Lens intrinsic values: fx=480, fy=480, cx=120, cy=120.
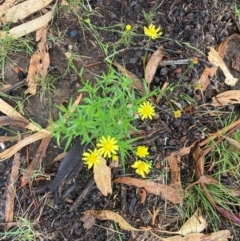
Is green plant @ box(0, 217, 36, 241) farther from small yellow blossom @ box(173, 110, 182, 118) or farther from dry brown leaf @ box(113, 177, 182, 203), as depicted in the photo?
small yellow blossom @ box(173, 110, 182, 118)

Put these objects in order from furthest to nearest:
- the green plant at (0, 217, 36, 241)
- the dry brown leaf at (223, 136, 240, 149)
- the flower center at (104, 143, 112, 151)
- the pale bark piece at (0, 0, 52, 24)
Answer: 1. the pale bark piece at (0, 0, 52, 24)
2. the dry brown leaf at (223, 136, 240, 149)
3. the green plant at (0, 217, 36, 241)
4. the flower center at (104, 143, 112, 151)

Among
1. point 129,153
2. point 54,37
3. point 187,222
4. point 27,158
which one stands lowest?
point 187,222

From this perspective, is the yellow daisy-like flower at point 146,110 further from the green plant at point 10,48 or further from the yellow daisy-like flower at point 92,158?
the green plant at point 10,48

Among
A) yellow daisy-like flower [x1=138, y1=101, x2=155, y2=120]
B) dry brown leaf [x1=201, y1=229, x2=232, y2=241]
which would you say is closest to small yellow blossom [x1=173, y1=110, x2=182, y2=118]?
yellow daisy-like flower [x1=138, y1=101, x2=155, y2=120]

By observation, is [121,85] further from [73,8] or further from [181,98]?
[73,8]

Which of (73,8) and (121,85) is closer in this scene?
(121,85)

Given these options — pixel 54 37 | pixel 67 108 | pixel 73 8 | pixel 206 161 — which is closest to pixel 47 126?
pixel 67 108

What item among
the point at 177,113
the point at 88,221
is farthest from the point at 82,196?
the point at 177,113

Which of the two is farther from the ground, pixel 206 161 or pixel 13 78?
pixel 13 78
